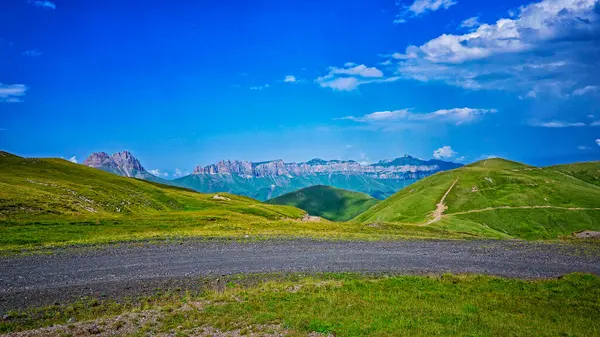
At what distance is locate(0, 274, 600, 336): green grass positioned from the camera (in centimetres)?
1516

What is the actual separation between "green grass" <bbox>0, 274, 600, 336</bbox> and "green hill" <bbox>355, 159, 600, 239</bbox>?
10657 cm

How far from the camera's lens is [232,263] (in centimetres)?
2845

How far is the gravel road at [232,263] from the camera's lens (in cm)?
2188

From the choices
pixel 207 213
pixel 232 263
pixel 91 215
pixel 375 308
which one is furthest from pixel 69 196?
pixel 375 308

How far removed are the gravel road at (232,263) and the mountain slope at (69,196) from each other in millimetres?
34227

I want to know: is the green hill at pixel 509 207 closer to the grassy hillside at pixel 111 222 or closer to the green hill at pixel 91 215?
the grassy hillside at pixel 111 222

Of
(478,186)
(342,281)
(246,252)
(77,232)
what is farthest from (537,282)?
(478,186)

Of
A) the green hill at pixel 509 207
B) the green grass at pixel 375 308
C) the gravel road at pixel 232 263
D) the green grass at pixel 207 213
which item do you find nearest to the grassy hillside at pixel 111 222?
the green grass at pixel 207 213

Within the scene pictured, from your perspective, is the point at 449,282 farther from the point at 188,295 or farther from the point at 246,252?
the point at 246,252

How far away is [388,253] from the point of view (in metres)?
33.4

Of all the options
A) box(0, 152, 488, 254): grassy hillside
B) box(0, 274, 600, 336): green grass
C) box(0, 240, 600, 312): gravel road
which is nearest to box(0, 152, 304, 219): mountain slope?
box(0, 152, 488, 254): grassy hillside

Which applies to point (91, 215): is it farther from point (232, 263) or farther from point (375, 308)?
point (375, 308)

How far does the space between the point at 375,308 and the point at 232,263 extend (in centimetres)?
1415

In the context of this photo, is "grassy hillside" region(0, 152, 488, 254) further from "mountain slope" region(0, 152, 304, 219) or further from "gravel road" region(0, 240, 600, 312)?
"gravel road" region(0, 240, 600, 312)
